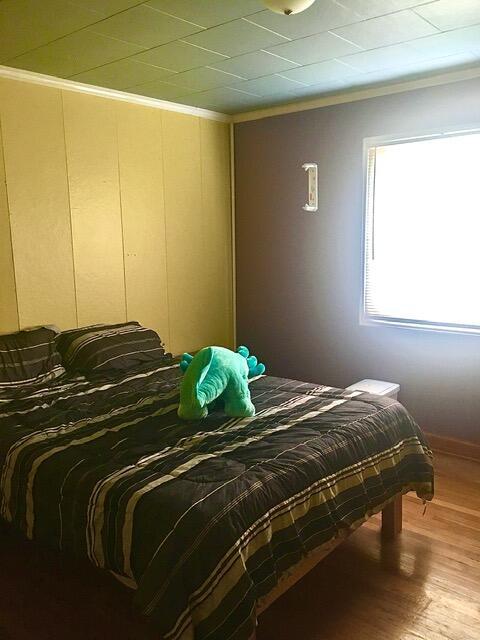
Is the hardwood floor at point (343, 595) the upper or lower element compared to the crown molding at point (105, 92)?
lower

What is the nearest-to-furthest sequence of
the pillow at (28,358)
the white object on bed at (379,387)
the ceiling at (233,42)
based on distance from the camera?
the ceiling at (233,42)
the pillow at (28,358)
the white object on bed at (379,387)

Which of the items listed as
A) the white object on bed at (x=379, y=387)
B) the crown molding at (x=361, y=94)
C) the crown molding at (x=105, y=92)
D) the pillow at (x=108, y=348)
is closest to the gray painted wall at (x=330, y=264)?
the crown molding at (x=361, y=94)

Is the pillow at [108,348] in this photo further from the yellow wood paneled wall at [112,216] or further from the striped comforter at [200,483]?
the striped comforter at [200,483]

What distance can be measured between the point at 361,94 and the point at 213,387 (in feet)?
7.84

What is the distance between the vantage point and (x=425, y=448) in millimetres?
2531

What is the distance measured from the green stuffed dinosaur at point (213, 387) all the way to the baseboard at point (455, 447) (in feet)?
5.69

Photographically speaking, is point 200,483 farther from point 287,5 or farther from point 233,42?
point 233,42

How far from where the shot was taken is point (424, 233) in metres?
3.42

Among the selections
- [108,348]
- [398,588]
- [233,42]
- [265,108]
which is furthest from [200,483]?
[265,108]

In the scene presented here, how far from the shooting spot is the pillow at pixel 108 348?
310cm

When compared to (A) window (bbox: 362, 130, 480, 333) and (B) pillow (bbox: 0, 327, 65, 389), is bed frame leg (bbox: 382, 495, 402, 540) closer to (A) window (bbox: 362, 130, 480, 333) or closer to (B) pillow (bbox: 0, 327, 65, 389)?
(A) window (bbox: 362, 130, 480, 333)

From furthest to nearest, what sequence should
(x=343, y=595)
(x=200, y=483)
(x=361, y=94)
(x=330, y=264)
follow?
(x=330, y=264)
(x=361, y=94)
(x=343, y=595)
(x=200, y=483)

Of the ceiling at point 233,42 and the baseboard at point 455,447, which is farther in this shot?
the baseboard at point 455,447

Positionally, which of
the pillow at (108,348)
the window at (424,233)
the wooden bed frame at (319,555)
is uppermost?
the window at (424,233)
